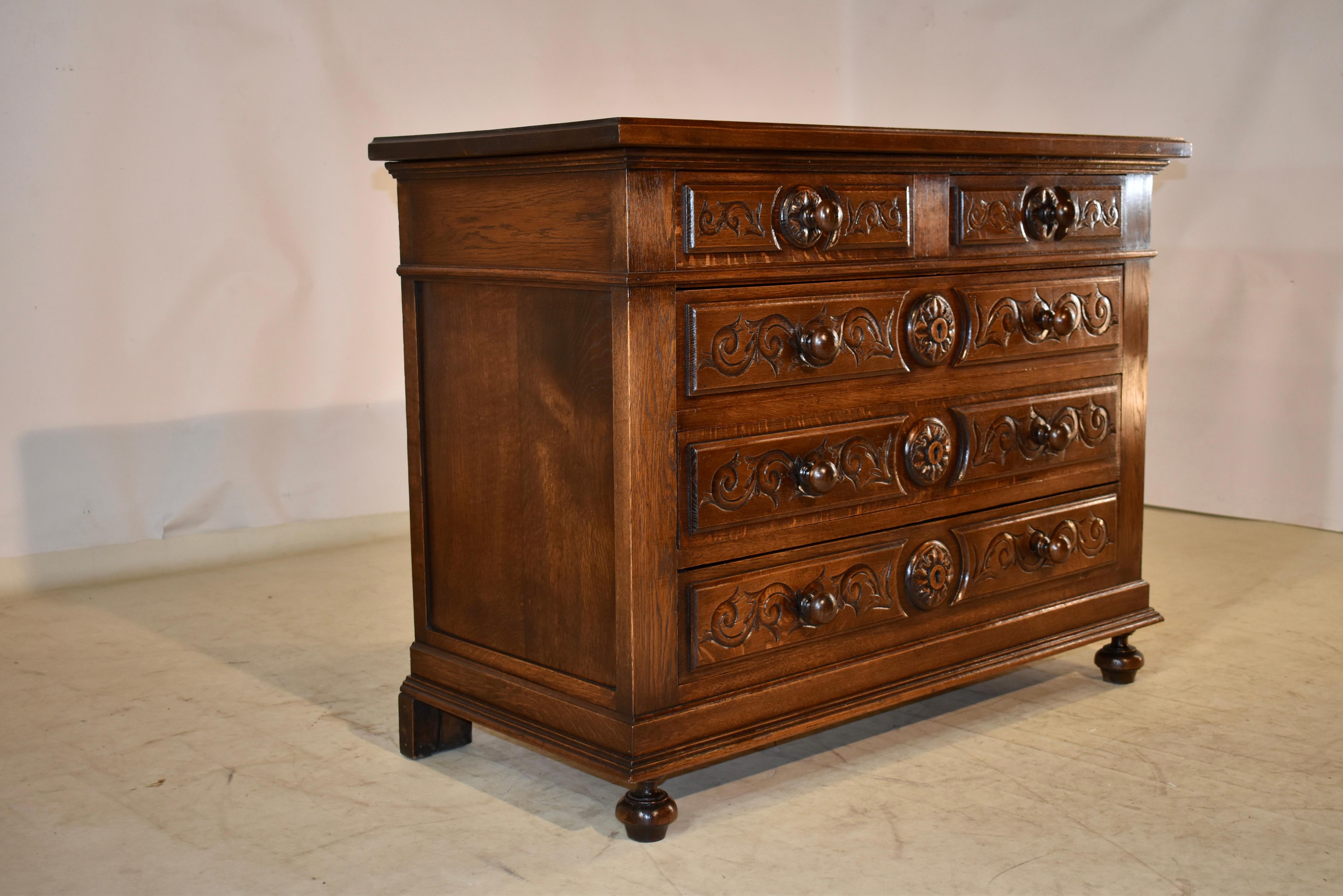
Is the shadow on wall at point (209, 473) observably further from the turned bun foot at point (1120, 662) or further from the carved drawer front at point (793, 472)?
the turned bun foot at point (1120, 662)

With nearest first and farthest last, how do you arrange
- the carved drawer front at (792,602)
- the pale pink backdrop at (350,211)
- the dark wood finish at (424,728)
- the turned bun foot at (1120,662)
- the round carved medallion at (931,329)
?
the carved drawer front at (792,602) → the round carved medallion at (931,329) → the dark wood finish at (424,728) → the turned bun foot at (1120,662) → the pale pink backdrop at (350,211)

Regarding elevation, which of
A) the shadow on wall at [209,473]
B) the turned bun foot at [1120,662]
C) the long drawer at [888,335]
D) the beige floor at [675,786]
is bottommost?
the beige floor at [675,786]

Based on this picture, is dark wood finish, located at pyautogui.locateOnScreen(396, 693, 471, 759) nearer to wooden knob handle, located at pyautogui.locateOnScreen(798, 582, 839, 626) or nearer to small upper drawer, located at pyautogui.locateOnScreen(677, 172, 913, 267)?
wooden knob handle, located at pyautogui.locateOnScreen(798, 582, 839, 626)

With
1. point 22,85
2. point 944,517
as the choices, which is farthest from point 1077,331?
point 22,85

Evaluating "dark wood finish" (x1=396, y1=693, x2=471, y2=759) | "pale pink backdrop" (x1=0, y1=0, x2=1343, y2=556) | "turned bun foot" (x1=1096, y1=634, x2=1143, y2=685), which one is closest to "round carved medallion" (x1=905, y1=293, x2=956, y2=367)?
"turned bun foot" (x1=1096, y1=634, x2=1143, y2=685)

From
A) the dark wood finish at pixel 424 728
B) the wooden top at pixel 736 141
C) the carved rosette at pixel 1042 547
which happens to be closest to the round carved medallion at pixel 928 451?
the carved rosette at pixel 1042 547

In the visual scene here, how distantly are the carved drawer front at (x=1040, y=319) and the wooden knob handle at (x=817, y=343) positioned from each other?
1.13ft

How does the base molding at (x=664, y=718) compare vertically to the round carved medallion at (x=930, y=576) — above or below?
below

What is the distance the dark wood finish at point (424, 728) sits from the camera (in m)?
2.42

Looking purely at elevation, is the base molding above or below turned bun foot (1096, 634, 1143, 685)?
above

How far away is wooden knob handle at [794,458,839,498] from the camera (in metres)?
2.17

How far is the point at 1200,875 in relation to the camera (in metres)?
1.93

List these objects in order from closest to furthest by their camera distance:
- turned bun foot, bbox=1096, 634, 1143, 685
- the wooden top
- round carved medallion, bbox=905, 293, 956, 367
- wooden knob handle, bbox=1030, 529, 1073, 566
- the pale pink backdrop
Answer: the wooden top < round carved medallion, bbox=905, 293, 956, 367 < wooden knob handle, bbox=1030, 529, 1073, 566 < turned bun foot, bbox=1096, 634, 1143, 685 < the pale pink backdrop

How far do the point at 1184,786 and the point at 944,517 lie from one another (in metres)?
0.60
